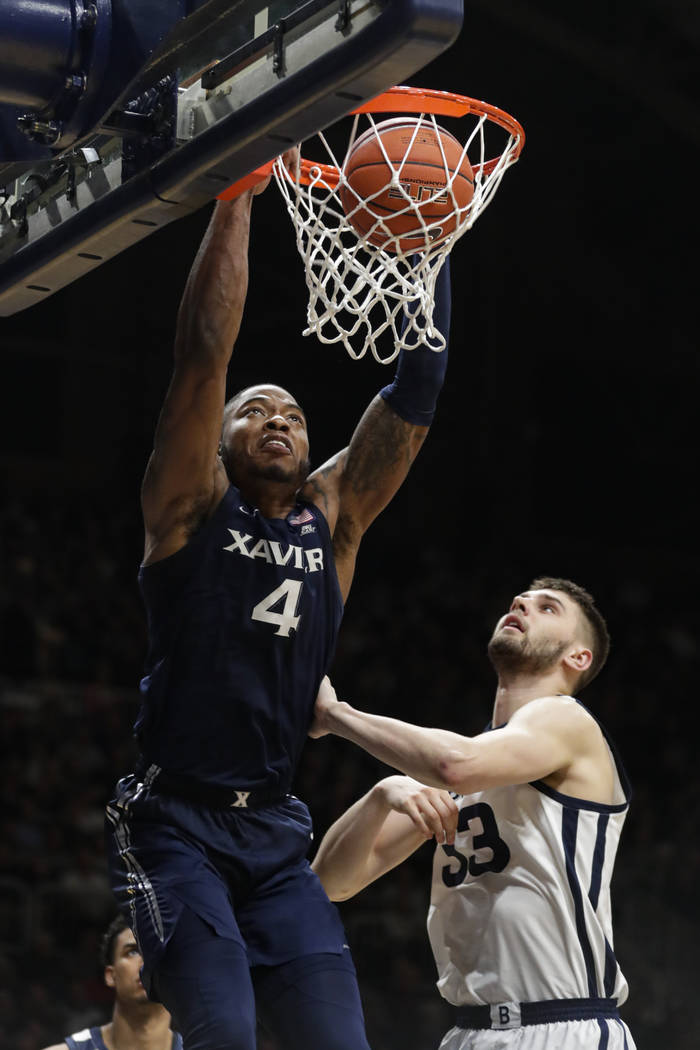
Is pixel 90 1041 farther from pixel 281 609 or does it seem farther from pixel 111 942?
pixel 281 609

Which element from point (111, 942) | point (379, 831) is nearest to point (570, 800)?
point (379, 831)

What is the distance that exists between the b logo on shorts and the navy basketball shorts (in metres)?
0.88

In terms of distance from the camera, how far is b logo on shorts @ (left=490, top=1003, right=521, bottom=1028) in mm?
4062

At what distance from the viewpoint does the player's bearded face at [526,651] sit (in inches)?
174

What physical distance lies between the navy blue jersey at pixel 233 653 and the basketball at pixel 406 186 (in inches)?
34.8

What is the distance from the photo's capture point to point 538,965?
4.07 metres

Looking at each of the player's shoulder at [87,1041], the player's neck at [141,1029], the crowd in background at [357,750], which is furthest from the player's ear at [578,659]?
the crowd in background at [357,750]

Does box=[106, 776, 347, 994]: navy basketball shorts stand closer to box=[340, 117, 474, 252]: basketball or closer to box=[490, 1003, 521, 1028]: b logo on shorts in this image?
box=[490, 1003, 521, 1028]: b logo on shorts

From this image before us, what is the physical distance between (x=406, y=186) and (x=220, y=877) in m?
1.89

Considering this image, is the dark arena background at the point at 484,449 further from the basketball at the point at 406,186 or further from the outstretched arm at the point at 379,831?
the basketball at the point at 406,186

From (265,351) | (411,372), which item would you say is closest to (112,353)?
(265,351)

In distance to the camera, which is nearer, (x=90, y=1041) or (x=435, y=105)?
(x=435, y=105)

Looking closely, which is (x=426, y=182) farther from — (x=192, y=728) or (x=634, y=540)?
(x=634, y=540)

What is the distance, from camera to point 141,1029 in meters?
5.01
